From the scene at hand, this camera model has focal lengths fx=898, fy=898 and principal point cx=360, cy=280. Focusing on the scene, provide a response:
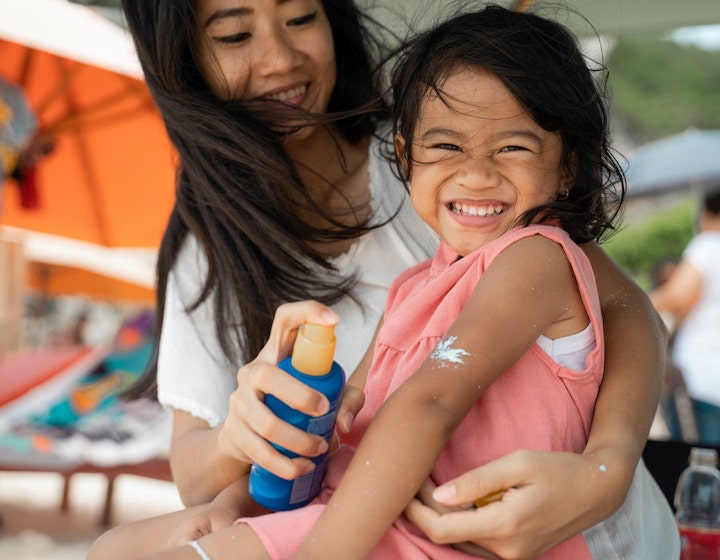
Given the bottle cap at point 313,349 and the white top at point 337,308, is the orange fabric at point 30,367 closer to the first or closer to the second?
the white top at point 337,308

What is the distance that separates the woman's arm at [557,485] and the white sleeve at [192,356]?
2.45 ft

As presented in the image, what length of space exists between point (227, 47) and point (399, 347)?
0.79m

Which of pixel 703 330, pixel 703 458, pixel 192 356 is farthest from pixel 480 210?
pixel 703 330

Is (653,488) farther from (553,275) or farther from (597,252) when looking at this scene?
(553,275)

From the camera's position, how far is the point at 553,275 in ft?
4.25

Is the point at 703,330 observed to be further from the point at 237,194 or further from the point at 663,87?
the point at 663,87

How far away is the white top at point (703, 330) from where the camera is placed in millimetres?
4691

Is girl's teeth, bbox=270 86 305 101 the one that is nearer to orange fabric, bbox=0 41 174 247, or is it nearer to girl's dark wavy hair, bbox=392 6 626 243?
girl's dark wavy hair, bbox=392 6 626 243

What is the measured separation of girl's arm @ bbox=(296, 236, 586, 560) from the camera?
1119 mm

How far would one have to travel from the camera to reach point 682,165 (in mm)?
9125

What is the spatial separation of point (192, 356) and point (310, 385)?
0.77 metres

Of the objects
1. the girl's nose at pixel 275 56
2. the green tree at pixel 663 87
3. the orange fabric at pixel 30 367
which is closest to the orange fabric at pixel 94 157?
the orange fabric at pixel 30 367

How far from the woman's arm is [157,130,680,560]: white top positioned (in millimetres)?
298

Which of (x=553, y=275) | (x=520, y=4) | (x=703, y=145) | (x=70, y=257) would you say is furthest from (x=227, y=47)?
(x=703, y=145)
